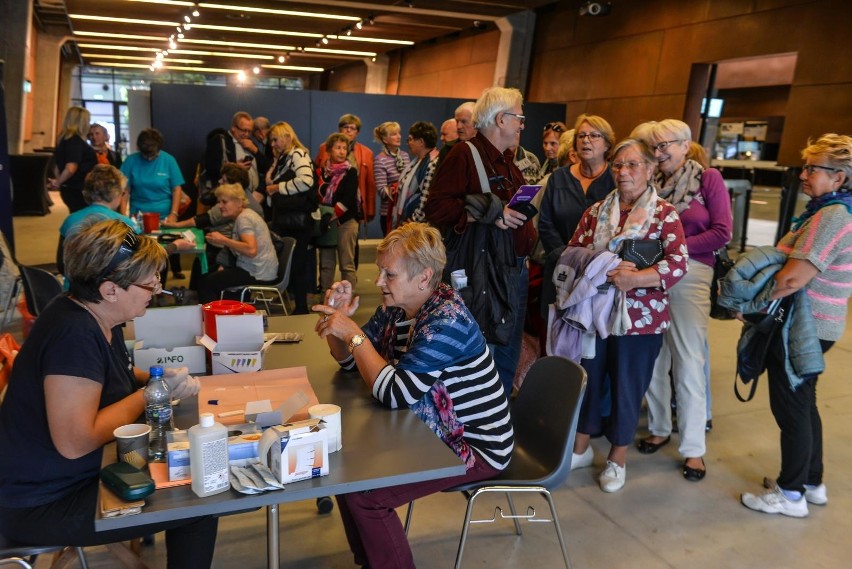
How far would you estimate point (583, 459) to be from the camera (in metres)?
3.14

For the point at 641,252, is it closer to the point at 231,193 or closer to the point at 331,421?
the point at 331,421

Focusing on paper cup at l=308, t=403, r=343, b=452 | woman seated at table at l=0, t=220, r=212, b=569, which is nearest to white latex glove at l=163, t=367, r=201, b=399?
woman seated at table at l=0, t=220, r=212, b=569

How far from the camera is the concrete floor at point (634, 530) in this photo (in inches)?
95.7

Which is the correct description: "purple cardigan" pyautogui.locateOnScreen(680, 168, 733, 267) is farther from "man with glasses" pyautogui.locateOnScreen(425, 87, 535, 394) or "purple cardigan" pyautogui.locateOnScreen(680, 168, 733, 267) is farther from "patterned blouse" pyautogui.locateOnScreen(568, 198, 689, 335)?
"man with glasses" pyautogui.locateOnScreen(425, 87, 535, 394)

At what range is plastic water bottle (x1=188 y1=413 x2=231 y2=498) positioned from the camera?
1.34m

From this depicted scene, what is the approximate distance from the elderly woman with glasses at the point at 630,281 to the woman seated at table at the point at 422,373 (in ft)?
3.34

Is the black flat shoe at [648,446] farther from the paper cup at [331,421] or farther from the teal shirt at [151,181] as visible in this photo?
the teal shirt at [151,181]

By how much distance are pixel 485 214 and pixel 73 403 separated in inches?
73.6

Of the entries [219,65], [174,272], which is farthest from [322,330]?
[219,65]

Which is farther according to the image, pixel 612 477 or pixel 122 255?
pixel 612 477

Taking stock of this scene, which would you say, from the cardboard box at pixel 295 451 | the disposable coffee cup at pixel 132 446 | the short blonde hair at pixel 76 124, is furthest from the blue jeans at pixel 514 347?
the short blonde hair at pixel 76 124

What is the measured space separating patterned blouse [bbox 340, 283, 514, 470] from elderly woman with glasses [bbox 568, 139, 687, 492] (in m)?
1.01

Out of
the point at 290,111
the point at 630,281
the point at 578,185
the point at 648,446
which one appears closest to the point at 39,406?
the point at 630,281

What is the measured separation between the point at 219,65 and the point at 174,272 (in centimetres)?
1598
